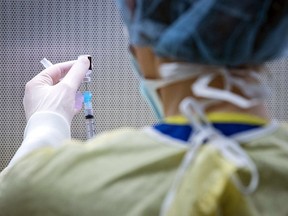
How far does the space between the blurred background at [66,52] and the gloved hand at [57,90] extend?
219 millimetres

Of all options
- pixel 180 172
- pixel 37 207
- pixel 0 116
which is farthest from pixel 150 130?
pixel 0 116

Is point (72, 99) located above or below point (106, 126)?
above

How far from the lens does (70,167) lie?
0.68 metres

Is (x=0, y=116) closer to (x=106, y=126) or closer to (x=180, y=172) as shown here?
(x=106, y=126)

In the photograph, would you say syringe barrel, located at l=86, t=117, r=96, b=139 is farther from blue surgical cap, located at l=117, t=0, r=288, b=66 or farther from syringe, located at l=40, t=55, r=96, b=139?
blue surgical cap, located at l=117, t=0, r=288, b=66

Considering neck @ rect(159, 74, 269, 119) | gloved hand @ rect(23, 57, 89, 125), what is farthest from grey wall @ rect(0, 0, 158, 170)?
neck @ rect(159, 74, 269, 119)

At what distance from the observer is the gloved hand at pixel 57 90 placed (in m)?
1.08

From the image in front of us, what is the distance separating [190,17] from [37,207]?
333mm

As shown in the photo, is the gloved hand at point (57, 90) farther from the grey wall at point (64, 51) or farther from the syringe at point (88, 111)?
the grey wall at point (64, 51)

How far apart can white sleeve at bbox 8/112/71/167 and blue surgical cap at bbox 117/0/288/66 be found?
12.7 inches

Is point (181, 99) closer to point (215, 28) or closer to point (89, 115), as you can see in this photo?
point (215, 28)

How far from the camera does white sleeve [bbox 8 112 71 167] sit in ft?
2.98

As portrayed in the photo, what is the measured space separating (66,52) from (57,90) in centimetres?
35

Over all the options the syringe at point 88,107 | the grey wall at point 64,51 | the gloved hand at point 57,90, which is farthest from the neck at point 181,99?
the grey wall at point 64,51
